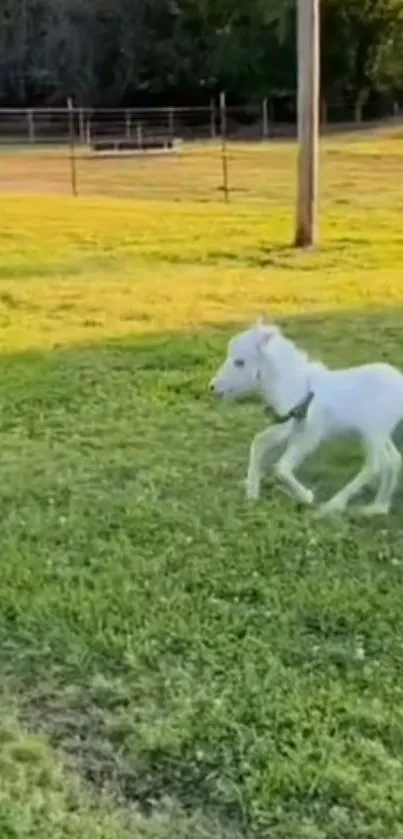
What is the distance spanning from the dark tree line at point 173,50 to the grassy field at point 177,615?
35167 mm

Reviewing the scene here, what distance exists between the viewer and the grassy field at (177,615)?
320cm

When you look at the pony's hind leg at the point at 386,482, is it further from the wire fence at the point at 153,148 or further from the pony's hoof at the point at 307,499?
the wire fence at the point at 153,148

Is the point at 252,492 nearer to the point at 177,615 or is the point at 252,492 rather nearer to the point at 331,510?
the point at 331,510

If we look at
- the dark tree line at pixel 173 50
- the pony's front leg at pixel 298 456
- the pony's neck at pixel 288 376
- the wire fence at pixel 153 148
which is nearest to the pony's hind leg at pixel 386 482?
the pony's front leg at pixel 298 456

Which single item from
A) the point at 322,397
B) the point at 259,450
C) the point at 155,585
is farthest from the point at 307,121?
the point at 155,585

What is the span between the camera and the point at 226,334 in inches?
368

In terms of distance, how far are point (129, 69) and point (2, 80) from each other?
414cm

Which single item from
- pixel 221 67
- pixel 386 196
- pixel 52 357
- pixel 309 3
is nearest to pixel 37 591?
pixel 52 357

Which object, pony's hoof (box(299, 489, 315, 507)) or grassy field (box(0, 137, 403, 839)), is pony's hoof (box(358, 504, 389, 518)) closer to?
grassy field (box(0, 137, 403, 839))

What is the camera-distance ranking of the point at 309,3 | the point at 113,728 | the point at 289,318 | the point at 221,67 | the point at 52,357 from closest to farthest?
Answer: the point at 113,728
the point at 52,357
the point at 289,318
the point at 309,3
the point at 221,67

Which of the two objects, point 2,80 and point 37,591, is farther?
point 2,80

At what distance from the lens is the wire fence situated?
25938mm

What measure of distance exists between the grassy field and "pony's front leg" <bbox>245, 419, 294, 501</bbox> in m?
0.08

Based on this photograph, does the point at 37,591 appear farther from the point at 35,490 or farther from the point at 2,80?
the point at 2,80
